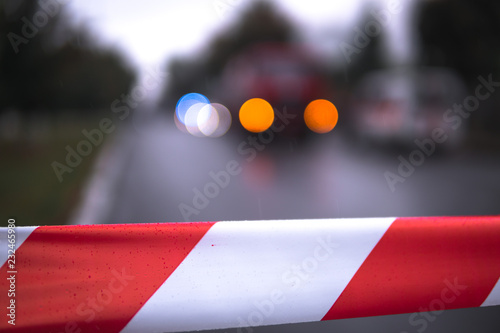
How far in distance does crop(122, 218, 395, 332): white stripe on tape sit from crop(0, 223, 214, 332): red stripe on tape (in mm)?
80

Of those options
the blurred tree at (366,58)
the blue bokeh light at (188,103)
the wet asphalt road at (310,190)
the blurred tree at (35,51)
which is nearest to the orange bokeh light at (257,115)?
the wet asphalt road at (310,190)

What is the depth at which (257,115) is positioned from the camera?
1431cm

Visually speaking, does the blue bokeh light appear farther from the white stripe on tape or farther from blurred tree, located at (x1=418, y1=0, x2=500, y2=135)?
the white stripe on tape

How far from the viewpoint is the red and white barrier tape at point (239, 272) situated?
1884 millimetres

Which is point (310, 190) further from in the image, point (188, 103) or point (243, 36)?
point (243, 36)

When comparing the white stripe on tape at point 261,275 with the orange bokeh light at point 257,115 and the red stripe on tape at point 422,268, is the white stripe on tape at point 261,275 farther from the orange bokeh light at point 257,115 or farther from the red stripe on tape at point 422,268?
the orange bokeh light at point 257,115

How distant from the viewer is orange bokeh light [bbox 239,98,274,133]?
14.2 m

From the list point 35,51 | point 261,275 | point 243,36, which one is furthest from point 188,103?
point 243,36

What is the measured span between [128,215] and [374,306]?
5.05 m

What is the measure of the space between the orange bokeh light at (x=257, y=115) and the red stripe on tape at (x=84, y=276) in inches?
487

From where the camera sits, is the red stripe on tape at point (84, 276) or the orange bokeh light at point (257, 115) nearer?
the red stripe on tape at point (84, 276)

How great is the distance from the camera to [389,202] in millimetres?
7473

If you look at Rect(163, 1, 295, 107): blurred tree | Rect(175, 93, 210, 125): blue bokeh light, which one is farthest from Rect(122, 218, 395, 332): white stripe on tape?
Rect(163, 1, 295, 107): blurred tree

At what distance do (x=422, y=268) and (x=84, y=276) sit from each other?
1269 mm
